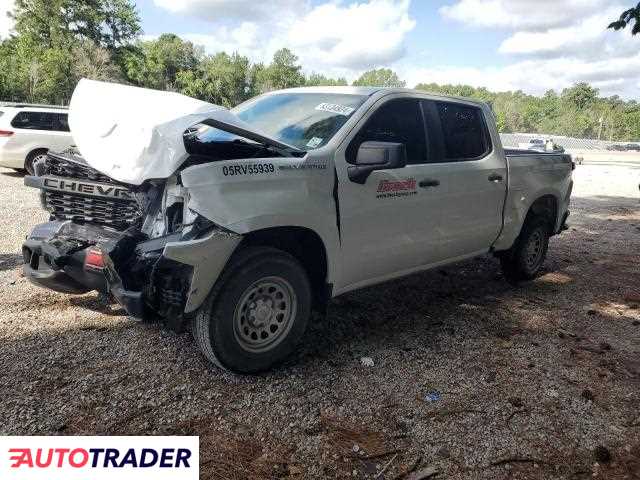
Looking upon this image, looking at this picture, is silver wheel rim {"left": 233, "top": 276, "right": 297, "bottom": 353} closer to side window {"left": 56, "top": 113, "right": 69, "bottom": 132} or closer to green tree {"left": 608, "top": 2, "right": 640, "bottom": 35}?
green tree {"left": 608, "top": 2, "right": 640, "bottom": 35}

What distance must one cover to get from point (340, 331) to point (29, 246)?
243 centimetres

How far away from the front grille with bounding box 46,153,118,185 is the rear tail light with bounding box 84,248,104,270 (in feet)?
1.54

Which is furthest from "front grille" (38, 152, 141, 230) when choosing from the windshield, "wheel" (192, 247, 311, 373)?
"wheel" (192, 247, 311, 373)

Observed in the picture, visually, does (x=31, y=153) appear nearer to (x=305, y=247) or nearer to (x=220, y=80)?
(x=305, y=247)

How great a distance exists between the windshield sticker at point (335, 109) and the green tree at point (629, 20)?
530 centimetres

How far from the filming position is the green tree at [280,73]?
79.2 meters

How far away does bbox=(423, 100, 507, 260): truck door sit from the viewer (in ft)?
14.1

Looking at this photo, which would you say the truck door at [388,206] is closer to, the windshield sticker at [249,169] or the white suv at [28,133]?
the windshield sticker at [249,169]

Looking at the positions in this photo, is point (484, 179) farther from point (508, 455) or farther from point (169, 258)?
point (169, 258)

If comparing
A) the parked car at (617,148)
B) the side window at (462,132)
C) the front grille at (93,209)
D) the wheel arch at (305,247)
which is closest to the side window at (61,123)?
the front grille at (93,209)

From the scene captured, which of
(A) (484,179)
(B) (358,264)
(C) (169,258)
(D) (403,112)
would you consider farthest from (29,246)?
(A) (484,179)

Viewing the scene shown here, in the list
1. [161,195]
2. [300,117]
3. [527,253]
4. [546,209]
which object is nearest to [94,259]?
[161,195]

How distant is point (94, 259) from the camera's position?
3199 mm

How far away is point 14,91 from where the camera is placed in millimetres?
34781
